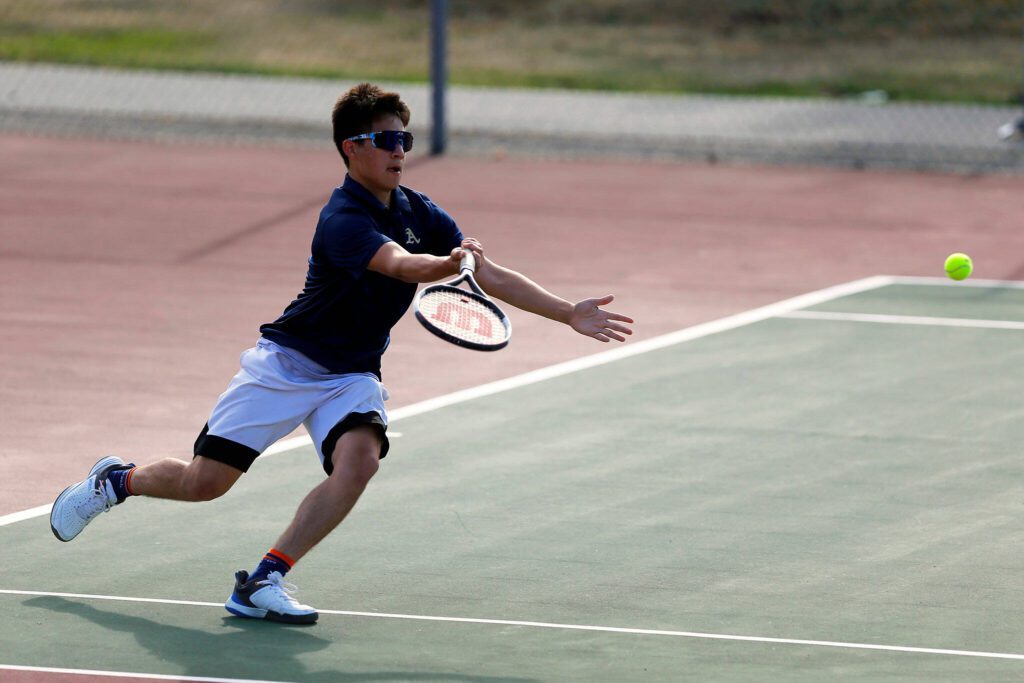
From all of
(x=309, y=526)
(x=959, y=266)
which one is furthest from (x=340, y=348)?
(x=959, y=266)

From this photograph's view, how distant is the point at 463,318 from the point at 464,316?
0.01 meters

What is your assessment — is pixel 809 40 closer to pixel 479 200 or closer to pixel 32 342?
pixel 479 200

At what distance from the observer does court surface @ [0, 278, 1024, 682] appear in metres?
6.43

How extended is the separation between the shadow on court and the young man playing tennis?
0.40 feet

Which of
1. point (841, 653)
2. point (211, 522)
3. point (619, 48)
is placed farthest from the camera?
point (619, 48)

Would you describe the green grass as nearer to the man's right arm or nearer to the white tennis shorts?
the white tennis shorts

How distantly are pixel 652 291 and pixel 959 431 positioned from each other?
12.5 ft

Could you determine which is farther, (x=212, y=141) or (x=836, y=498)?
(x=212, y=141)

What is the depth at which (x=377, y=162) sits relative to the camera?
669cm

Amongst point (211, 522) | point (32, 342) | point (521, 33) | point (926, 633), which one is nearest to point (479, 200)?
point (32, 342)

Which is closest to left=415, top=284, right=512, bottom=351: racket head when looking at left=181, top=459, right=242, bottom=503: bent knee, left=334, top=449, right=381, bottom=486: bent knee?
left=334, top=449, right=381, bottom=486: bent knee

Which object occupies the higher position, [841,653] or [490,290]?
[490,290]

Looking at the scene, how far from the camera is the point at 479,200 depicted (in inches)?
656

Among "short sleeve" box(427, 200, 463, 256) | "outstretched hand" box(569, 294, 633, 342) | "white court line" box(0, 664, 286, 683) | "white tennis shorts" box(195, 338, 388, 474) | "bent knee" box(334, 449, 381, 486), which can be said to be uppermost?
"short sleeve" box(427, 200, 463, 256)
